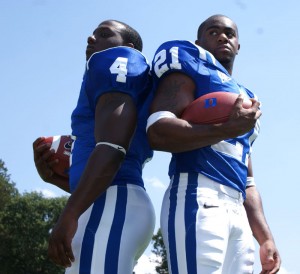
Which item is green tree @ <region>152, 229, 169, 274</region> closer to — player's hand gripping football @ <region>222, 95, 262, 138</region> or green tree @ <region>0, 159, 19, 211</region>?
green tree @ <region>0, 159, 19, 211</region>

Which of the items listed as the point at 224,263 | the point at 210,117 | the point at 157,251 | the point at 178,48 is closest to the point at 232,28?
the point at 178,48

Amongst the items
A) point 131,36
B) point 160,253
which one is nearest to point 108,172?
point 131,36

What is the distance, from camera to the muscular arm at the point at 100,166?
376 cm

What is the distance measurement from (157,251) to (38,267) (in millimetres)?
7563

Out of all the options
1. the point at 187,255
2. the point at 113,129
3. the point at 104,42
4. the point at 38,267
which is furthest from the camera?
the point at 38,267

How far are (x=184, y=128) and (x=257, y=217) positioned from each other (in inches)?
43.8

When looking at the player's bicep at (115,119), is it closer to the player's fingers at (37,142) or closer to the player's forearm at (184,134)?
the player's forearm at (184,134)

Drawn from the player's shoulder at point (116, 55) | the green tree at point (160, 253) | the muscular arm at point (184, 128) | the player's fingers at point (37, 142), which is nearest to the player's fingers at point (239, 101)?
the muscular arm at point (184, 128)

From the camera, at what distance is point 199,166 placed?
399 centimetres

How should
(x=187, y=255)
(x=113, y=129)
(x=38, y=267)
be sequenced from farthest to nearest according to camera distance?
(x=38, y=267) → (x=113, y=129) → (x=187, y=255)

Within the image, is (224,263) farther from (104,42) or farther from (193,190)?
(104,42)

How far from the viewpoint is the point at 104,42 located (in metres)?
4.60

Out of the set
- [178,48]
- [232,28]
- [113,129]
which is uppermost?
[232,28]

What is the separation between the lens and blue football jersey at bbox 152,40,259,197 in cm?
401
